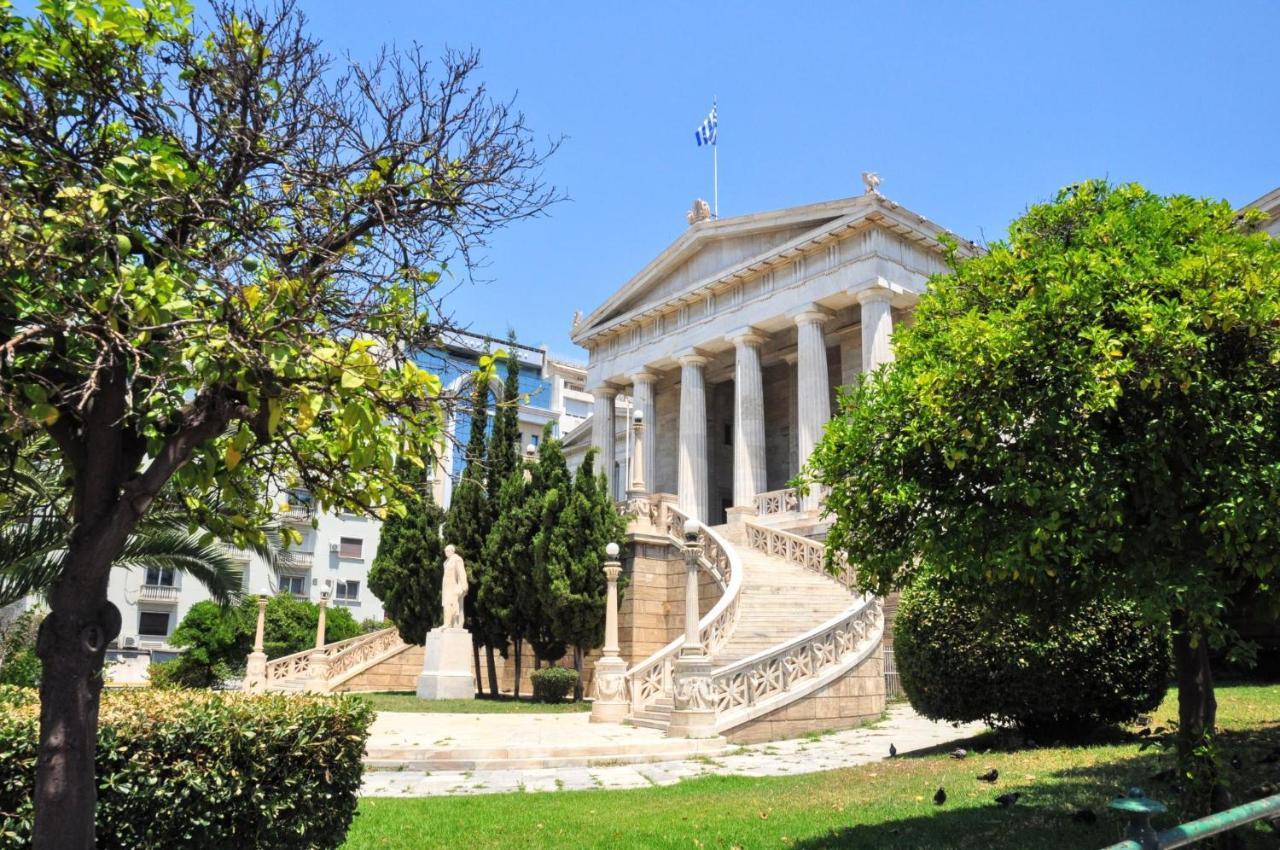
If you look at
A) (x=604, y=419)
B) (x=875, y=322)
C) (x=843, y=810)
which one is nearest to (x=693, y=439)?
(x=604, y=419)

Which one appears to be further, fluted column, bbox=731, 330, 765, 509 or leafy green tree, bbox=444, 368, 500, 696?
fluted column, bbox=731, 330, 765, 509

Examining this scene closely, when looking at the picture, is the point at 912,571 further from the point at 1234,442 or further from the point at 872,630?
the point at 872,630

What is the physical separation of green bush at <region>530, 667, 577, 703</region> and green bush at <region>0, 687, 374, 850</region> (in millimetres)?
15815

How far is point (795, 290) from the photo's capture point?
33094 mm

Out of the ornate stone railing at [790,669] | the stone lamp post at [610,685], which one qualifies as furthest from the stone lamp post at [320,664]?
the ornate stone railing at [790,669]

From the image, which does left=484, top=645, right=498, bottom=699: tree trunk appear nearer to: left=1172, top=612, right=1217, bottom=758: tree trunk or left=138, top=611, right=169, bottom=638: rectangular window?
left=1172, top=612, right=1217, bottom=758: tree trunk

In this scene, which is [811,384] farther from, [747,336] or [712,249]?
[712,249]

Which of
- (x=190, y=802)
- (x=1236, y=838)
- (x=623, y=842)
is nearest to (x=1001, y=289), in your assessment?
(x=1236, y=838)

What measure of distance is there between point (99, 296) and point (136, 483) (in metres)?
0.89

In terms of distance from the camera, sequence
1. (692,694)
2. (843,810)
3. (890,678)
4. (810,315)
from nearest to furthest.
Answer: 1. (843,810)
2. (692,694)
3. (890,678)
4. (810,315)

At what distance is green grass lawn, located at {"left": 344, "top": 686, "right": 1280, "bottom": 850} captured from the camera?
701 cm

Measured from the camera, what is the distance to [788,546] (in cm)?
2545

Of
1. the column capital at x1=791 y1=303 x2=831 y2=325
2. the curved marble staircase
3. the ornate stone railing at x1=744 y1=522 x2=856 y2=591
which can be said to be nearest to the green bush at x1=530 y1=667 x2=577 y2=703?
the curved marble staircase

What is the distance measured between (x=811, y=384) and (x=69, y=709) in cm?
2873
